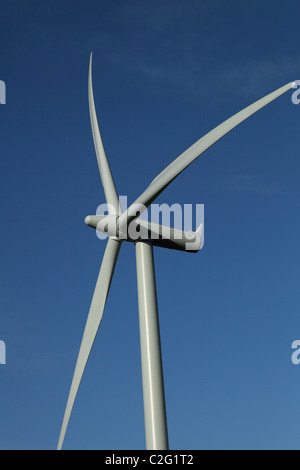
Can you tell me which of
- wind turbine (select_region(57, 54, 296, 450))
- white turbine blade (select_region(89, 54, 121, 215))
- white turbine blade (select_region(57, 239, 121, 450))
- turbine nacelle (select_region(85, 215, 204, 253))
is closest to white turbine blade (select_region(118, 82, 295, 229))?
wind turbine (select_region(57, 54, 296, 450))

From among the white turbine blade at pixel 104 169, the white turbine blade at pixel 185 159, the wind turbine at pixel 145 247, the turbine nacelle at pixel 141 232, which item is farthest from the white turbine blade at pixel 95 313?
the white turbine blade at pixel 104 169

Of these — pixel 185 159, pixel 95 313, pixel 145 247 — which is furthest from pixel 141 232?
pixel 95 313

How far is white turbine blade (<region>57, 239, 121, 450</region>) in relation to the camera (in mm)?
19578

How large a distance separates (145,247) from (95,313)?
2.70 metres

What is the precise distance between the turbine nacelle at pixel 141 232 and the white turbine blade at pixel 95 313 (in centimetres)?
44

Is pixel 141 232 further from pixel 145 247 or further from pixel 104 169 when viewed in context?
pixel 104 169

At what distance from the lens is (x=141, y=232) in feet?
66.9

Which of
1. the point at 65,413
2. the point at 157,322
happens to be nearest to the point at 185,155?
the point at 157,322

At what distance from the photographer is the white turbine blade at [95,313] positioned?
64.2ft

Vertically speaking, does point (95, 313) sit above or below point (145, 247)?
below

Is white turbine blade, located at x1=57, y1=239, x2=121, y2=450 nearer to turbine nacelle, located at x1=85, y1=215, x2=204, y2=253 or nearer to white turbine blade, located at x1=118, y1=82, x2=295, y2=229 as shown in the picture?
turbine nacelle, located at x1=85, y1=215, x2=204, y2=253

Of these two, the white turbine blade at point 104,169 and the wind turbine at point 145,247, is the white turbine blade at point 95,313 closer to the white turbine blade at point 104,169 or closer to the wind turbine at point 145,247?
the wind turbine at point 145,247
